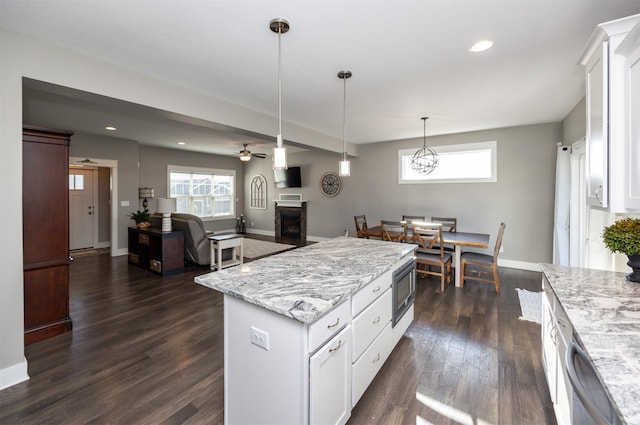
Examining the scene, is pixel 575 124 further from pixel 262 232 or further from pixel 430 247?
pixel 262 232

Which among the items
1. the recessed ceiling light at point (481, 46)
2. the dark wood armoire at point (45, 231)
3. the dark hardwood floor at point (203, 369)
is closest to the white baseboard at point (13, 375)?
the dark hardwood floor at point (203, 369)

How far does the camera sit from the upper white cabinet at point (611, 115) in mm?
1441

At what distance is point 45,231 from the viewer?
2541 mm

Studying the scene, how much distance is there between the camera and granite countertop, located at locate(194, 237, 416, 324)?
1324 millimetres

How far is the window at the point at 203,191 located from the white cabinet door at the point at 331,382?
7.40 metres

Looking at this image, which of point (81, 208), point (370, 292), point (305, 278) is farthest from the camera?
point (81, 208)

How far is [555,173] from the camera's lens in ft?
14.9

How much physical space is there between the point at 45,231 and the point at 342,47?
3133 mm

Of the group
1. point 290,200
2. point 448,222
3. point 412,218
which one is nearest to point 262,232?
point 290,200

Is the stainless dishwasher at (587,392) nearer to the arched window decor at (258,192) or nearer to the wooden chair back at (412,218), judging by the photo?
the wooden chair back at (412,218)

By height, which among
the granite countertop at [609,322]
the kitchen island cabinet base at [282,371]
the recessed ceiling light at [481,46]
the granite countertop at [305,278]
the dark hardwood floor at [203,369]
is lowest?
the dark hardwood floor at [203,369]

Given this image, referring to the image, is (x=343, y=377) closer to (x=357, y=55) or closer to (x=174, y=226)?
(x=357, y=55)

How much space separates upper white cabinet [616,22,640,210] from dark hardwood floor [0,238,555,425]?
4.71 feet

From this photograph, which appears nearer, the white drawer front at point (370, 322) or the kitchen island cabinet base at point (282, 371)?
the kitchen island cabinet base at point (282, 371)
